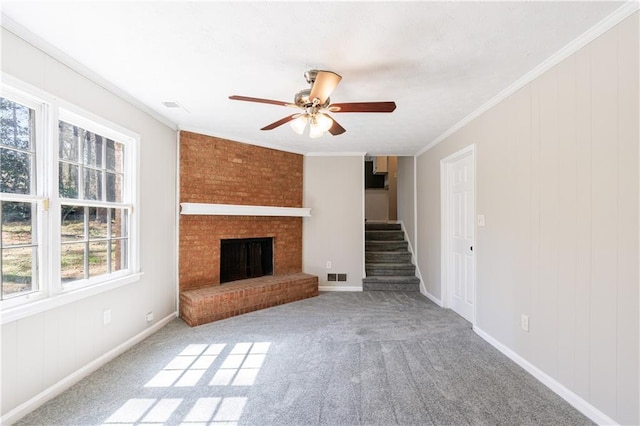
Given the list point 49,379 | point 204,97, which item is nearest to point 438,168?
point 204,97

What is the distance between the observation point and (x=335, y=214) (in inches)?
198

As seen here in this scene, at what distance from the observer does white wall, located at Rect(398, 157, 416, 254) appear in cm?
541

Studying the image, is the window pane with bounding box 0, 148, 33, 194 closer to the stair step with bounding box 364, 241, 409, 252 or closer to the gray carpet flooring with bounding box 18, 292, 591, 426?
the gray carpet flooring with bounding box 18, 292, 591, 426

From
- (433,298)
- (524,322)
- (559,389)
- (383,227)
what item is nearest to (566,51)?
(524,322)

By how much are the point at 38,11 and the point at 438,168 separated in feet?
14.0

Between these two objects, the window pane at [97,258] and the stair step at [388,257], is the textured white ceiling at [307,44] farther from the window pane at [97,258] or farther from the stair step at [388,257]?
the stair step at [388,257]

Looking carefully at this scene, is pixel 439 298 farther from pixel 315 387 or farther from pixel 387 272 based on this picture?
pixel 315 387

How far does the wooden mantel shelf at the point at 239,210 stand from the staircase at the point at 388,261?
5.31 feet

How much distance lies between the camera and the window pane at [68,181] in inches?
85.1

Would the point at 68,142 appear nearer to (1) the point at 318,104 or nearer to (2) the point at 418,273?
(1) the point at 318,104

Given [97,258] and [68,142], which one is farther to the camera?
[97,258]

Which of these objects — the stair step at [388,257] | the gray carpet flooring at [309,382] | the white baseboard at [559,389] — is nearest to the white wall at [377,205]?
the stair step at [388,257]

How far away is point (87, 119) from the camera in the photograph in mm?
2311

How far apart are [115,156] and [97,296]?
1321mm
